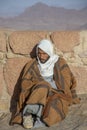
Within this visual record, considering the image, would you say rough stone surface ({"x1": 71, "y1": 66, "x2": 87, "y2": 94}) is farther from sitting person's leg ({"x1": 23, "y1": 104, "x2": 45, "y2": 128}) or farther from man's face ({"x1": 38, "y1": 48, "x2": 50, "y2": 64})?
sitting person's leg ({"x1": 23, "y1": 104, "x2": 45, "y2": 128})

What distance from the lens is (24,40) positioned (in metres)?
4.71

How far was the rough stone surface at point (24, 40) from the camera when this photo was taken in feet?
15.4

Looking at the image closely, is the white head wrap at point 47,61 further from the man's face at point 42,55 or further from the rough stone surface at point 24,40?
the rough stone surface at point 24,40

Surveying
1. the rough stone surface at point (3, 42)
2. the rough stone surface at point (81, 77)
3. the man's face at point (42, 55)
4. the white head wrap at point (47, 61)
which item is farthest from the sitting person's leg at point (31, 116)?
the rough stone surface at point (3, 42)

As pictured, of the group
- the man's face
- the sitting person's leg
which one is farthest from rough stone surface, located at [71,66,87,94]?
the sitting person's leg

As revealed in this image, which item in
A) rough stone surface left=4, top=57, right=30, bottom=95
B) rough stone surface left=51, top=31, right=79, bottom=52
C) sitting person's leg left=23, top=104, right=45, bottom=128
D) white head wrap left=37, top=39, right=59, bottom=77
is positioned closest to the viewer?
sitting person's leg left=23, top=104, right=45, bottom=128

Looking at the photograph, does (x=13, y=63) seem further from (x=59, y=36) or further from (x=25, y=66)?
(x=59, y=36)

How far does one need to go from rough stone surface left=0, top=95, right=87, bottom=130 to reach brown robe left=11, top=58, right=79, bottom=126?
0.21 feet

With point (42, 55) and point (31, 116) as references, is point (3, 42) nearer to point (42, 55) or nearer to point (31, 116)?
point (42, 55)

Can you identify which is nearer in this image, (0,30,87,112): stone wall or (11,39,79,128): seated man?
(11,39,79,128): seated man

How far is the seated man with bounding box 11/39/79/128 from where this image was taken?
13.5 ft

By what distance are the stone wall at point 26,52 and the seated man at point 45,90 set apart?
0.53ft

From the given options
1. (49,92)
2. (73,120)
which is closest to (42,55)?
(49,92)

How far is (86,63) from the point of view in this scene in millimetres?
4680
